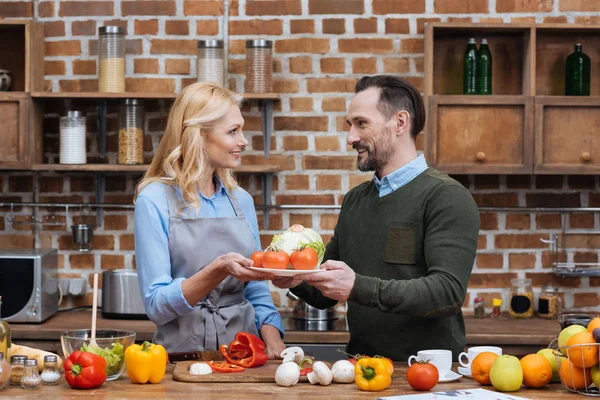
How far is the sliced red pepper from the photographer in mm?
2264

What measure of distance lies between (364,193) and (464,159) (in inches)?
45.1

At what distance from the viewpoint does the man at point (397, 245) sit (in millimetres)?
2357

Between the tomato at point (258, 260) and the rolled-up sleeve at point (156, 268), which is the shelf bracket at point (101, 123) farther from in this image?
the tomato at point (258, 260)

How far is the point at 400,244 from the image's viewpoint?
8.47ft

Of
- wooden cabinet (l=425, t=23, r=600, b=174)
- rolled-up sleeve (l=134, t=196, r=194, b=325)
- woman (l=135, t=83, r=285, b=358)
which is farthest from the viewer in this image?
wooden cabinet (l=425, t=23, r=600, b=174)

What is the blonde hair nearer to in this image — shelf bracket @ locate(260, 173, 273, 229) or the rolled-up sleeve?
the rolled-up sleeve

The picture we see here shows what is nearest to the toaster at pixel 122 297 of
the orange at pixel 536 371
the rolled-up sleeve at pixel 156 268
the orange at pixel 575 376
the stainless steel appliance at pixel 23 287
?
the stainless steel appliance at pixel 23 287

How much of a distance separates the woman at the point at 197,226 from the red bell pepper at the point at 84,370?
461mm

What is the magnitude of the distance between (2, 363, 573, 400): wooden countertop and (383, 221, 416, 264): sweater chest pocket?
0.46m

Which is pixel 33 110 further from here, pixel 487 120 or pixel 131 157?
pixel 487 120

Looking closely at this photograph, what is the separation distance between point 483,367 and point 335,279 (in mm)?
436

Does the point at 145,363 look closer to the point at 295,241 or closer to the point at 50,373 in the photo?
the point at 50,373

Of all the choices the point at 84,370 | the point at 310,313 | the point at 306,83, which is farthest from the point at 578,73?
the point at 84,370

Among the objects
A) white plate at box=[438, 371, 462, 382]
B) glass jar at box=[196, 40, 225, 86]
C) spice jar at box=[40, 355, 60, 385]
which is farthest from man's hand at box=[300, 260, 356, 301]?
glass jar at box=[196, 40, 225, 86]
